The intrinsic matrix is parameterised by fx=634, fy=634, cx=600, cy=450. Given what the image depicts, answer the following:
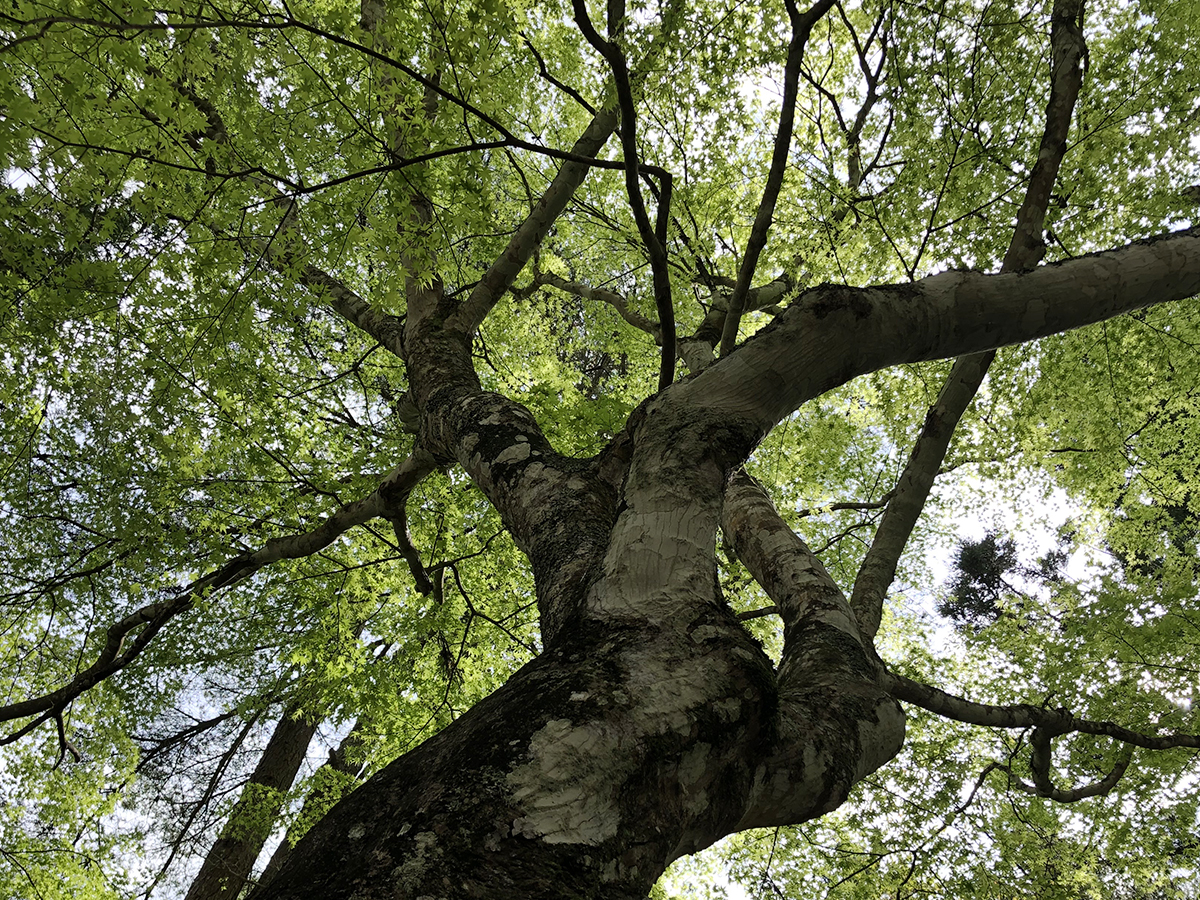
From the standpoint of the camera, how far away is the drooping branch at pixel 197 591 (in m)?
3.47

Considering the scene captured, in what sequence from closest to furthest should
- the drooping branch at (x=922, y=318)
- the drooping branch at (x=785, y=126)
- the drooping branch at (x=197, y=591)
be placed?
the drooping branch at (x=922, y=318), the drooping branch at (x=785, y=126), the drooping branch at (x=197, y=591)

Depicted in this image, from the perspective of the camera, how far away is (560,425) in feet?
19.4

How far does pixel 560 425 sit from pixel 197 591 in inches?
123

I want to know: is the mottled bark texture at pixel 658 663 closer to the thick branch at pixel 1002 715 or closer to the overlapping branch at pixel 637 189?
the overlapping branch at pixel 637 189

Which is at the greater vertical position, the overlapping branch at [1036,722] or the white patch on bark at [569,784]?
the overlapping branch at [1036,722]

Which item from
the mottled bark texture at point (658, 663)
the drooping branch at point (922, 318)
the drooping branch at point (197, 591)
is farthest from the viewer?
the drooping branch at point (197, 591)

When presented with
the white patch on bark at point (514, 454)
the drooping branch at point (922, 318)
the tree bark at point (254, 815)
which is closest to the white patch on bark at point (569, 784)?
the drooping branch at point (922, 318)

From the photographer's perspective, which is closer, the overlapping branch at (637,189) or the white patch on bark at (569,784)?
the white patch on bark at (569,784)

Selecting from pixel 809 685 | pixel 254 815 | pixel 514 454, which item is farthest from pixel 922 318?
pixel 254 815

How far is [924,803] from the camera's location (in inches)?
226

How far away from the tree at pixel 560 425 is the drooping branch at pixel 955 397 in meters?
0.03

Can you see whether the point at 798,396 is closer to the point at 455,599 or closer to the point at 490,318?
the point at 455,599

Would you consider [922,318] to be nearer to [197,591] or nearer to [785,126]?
[785,126]

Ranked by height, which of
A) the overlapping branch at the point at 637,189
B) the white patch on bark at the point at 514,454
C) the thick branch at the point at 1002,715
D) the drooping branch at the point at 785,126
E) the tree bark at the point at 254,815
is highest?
the drooping branch at the point at 785,126
